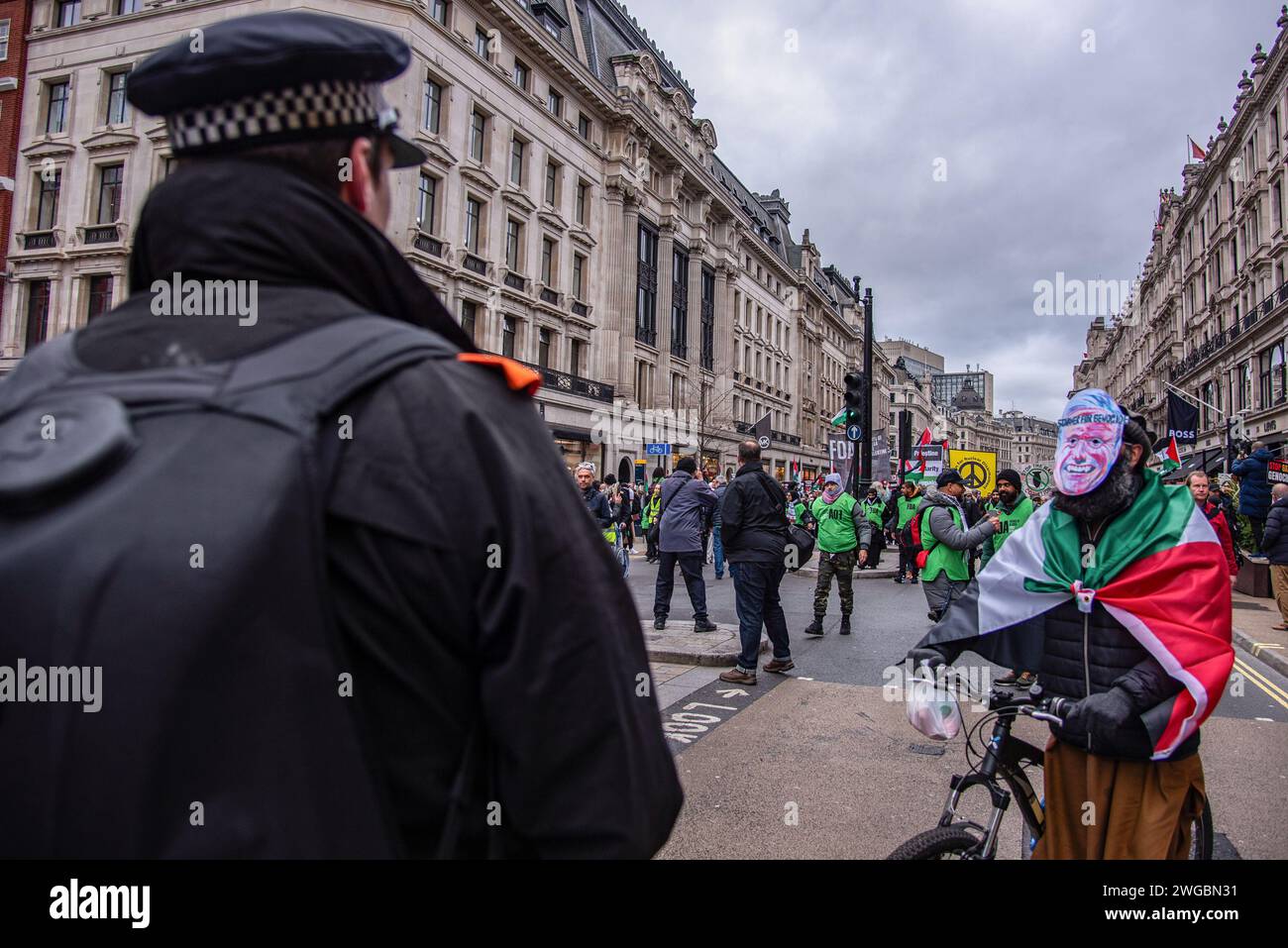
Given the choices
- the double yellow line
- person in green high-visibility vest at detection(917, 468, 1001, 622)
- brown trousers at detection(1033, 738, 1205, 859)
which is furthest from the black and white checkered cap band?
the double yellow line

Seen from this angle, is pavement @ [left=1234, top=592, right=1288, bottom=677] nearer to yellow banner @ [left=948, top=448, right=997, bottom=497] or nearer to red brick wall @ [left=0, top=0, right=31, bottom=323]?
yellow banner @ [left=948, top=448, right=997, bottom=497]

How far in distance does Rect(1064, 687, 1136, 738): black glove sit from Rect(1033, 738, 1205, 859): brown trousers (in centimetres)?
22

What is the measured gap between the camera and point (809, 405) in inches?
2680

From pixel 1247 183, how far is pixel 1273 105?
4592 mm

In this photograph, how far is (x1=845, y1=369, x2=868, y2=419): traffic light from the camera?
14.6m

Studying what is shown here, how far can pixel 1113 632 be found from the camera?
2846 millimetres

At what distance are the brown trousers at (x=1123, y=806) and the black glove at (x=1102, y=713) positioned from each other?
0.22 m

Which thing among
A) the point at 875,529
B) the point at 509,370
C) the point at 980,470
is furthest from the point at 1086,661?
the point at 980,470

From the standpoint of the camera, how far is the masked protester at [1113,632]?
2635 millimetres

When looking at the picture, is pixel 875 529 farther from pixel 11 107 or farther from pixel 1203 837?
pixel 11 107

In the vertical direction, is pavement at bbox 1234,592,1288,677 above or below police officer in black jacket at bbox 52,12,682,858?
below

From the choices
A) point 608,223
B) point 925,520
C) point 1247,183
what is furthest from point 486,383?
point 1247,183

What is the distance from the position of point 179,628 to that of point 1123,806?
299cm

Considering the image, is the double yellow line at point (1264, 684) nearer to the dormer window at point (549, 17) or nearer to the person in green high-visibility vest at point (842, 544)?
the person in green high-visibility vest at point (842, 544)
